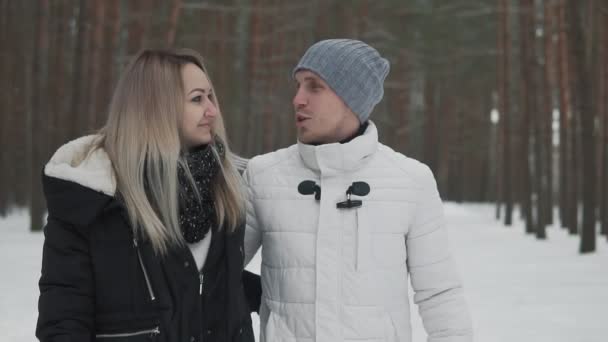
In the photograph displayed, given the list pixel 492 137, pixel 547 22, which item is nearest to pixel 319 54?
pixel 547 22

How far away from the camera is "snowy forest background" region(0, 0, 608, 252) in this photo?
14594 millimetres

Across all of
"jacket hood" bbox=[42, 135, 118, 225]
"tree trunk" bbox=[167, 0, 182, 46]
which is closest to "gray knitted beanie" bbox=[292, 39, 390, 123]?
"jacket hood" bbox=[42, 135, 118, 225]

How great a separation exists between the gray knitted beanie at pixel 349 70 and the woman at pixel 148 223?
418 mm

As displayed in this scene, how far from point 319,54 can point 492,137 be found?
3878 cm

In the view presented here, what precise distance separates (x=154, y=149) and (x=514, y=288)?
7.24 meters

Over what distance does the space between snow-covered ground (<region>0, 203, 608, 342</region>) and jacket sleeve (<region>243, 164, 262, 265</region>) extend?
10.2 ft

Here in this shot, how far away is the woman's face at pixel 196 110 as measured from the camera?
2.45 m

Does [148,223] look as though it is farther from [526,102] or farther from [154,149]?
[526,102]

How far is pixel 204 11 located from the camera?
2919cm


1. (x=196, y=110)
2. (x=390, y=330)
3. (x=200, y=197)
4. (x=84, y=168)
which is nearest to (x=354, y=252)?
(x=390, y=330)

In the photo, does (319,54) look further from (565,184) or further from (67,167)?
(565,184)

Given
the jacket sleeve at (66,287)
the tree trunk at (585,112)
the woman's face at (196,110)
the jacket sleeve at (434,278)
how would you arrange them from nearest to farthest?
the jacket sleeve at (66,287), the woman's face at (196,110), the jacket sleeve at (434,278), the tree trunk at (585,112)

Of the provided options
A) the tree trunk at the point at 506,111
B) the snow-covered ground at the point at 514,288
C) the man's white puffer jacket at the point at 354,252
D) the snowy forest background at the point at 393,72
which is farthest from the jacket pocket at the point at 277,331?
the tree trunk at the point at 506,111

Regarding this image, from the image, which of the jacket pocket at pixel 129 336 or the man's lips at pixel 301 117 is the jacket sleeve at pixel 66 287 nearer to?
the jacket pocket at pixel 129 336
